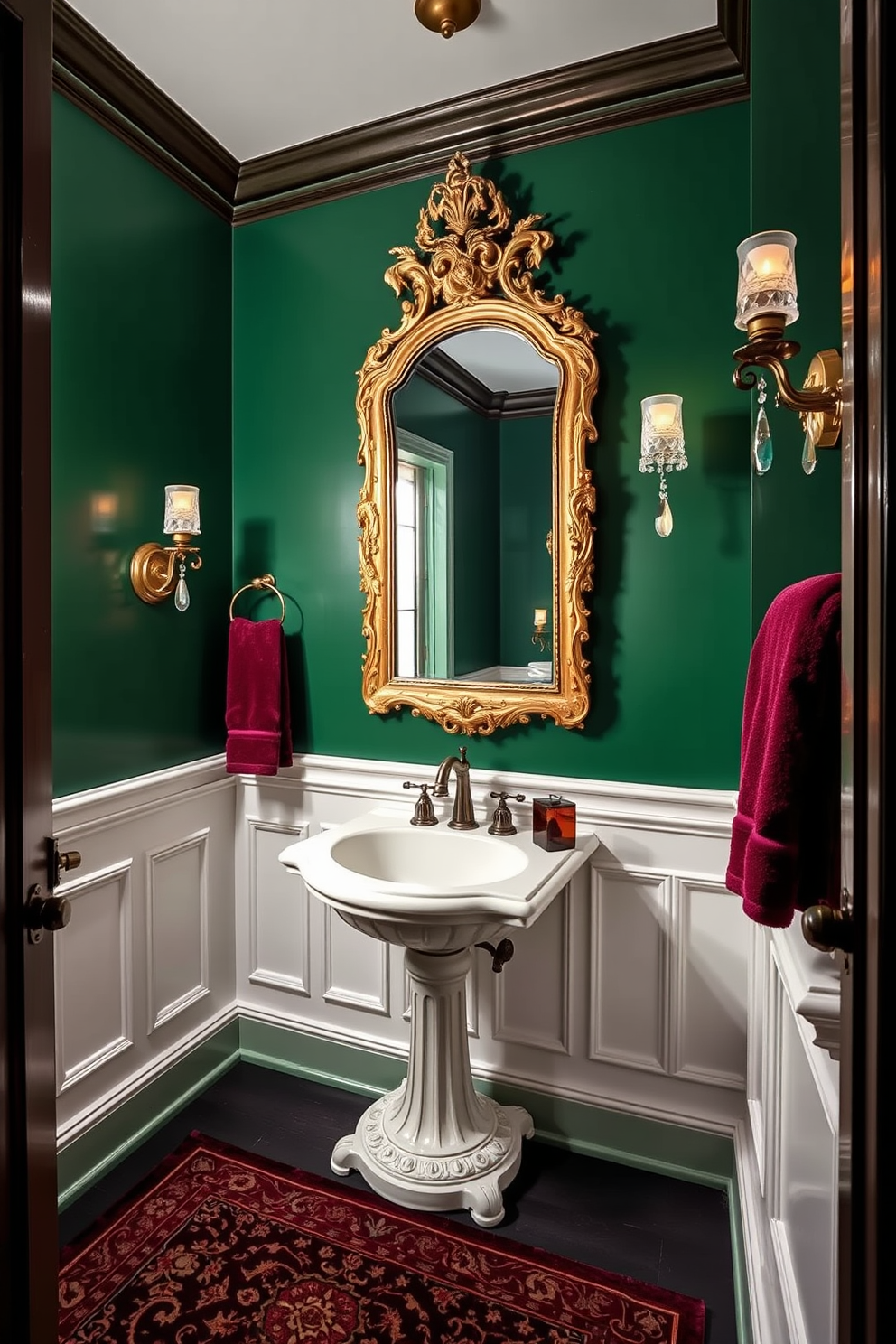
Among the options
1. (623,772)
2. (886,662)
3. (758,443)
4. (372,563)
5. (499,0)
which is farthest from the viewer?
(372,563)

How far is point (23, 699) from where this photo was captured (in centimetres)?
95

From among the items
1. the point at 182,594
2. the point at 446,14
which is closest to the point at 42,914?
the point at 182,594

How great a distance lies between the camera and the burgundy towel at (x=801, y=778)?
35.9 inches

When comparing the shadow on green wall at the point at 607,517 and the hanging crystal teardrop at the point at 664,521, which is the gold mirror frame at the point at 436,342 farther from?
the hanging crystal teardrop at the point at 664,521

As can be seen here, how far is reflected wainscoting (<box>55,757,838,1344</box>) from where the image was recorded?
75.5 inches

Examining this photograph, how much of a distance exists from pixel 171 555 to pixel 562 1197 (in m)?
1.93

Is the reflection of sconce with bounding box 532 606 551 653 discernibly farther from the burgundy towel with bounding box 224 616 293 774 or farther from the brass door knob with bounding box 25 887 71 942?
the brass door knob with bounding box 25 887 71 942

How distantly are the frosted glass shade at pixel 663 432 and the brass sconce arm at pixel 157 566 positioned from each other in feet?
3.96

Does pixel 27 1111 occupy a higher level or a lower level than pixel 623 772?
lower

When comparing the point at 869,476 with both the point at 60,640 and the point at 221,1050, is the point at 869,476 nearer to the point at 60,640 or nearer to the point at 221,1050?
the point at 60,640

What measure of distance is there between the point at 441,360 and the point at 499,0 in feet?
2.50

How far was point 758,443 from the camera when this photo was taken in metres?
1.36

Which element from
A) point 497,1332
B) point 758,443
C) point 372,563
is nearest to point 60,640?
point 372,563

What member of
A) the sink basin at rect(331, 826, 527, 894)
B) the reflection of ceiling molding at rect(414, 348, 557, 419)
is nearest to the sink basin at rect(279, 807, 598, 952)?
the sink basin at rect(331, 826, 527, 894)
